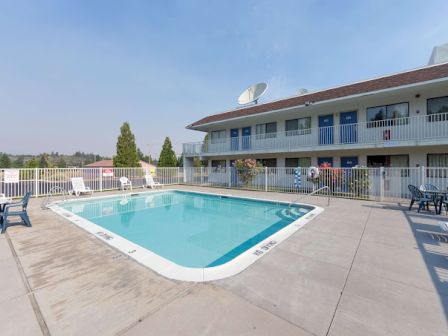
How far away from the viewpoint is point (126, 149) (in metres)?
31.4

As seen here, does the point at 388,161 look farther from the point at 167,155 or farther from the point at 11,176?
the point at 167,155

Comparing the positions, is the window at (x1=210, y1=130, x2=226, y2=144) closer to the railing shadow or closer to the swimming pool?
the swimming pool

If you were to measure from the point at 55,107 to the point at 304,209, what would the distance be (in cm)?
2397

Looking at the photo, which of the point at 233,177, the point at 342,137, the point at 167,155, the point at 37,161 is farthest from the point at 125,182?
the point at 37,161

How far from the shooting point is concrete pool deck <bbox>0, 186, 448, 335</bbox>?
236 centimetres

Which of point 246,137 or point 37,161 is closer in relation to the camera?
point 246,137

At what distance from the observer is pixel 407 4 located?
9023mm

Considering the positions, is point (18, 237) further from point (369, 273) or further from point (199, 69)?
point (199, 69)

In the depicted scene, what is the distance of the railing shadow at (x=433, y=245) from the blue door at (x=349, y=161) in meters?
7.15

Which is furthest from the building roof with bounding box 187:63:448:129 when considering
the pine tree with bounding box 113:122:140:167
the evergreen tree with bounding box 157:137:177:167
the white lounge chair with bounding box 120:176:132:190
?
the evergreen tree with bounding box 157:137:177:167

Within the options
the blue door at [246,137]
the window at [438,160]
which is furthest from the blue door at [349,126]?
the blue door at [246,137]

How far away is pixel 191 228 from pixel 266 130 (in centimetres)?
1419

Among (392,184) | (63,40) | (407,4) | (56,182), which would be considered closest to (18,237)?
(56,182)

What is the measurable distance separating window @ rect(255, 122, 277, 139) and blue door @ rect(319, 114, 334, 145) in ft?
12.7
